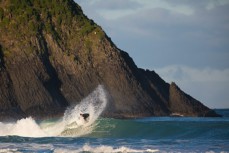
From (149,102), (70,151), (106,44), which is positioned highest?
(106,44)

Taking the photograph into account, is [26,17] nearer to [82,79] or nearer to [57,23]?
[57,23]

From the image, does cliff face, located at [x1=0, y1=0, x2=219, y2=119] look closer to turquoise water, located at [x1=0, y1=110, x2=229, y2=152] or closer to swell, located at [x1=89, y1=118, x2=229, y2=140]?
swell, located at [x1=89, y1=118, x2=229, y2=140]

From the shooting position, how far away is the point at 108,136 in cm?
5834

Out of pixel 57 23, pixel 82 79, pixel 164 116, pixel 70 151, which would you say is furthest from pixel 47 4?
pixel 70 151

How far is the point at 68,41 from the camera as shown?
111562mm

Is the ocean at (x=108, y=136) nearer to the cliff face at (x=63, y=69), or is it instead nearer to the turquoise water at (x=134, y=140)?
the turquoise water at (x=134, y=140)

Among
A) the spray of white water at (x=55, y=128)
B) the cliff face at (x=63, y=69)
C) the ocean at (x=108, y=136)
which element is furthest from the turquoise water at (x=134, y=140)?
the cliff face at (x=63, y=69)

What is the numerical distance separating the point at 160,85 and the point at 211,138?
60.6 meters

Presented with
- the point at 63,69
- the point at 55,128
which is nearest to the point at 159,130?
the point at 55,128

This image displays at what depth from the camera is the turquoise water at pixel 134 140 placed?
45.1 meters

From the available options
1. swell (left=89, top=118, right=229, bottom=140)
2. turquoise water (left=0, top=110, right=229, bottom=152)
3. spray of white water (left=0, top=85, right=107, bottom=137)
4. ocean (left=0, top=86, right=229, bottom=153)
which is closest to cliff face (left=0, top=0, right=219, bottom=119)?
ocean (left=0, top=86, right=229, bottom=153)

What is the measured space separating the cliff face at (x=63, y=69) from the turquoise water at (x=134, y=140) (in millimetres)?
37357

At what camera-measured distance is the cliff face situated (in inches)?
4053

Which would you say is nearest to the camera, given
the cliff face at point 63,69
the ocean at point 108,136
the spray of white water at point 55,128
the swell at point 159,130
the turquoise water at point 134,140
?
the turquoise water at point 134,140
